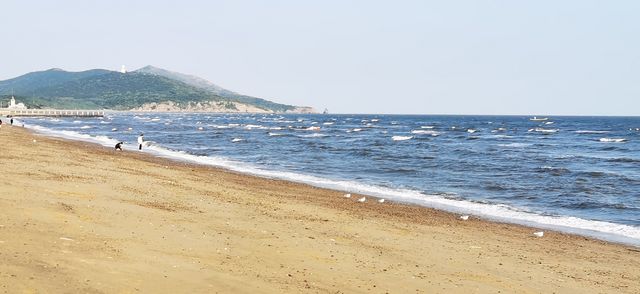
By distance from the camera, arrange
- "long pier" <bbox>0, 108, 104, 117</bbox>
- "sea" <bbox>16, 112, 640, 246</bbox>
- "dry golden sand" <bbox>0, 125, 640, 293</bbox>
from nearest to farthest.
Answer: "dry golden sand" <bbox>0, 125, 640, 293</bbox>, "sea" <bbox>16, 112, 640, 246</bbox>, "long pier" <bbox>0, 108, 104, 117</bbox>

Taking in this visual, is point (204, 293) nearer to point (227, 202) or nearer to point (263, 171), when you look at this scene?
point (227, 202)

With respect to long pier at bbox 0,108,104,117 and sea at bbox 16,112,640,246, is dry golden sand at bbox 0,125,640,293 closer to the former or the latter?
sea at bbox 16,112,640,246

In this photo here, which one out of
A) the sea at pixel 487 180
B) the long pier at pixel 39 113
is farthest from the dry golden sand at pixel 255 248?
the long pier at pixel 39 113

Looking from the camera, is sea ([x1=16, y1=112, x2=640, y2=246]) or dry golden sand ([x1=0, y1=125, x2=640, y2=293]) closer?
dry golden sand ([x1=0, y1=125, x2=640, y2=293])

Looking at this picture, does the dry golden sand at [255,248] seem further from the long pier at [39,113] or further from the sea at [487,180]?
the long pier at [39,113]

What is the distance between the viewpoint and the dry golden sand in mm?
8750

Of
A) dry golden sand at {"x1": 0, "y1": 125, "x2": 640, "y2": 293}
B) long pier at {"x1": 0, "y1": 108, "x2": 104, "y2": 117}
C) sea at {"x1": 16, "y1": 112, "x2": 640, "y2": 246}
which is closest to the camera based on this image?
dry golden sand at {"x1": 0, "y1": 125, "x2": 640, "y2": 293}

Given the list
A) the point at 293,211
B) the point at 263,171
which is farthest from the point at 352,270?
the point at 263,171

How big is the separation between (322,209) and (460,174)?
17.9 meters

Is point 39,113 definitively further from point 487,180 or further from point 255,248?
point 255,248

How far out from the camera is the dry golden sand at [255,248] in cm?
875

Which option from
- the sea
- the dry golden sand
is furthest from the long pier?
the dry golden sand

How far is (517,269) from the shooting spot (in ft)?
38.9

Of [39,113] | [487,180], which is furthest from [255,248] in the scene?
[39,113]
